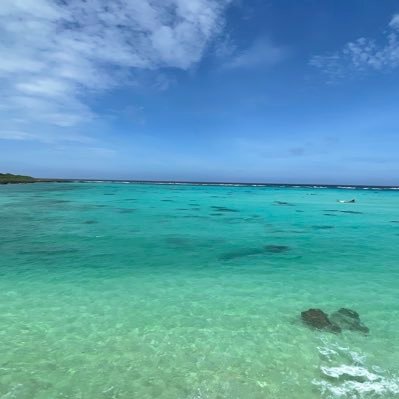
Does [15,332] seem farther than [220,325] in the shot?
No

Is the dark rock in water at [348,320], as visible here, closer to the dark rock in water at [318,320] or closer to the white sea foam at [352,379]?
the dark rock in water at [318,320]

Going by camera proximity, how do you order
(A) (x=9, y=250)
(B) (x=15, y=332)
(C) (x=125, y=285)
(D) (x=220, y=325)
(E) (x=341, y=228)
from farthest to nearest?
(E) (x=341, y=228) → (A) (x=9, y=250) → (C) (x=125, y=285) → (D) (x=220, y=325) → (B) (x=15, y=332)

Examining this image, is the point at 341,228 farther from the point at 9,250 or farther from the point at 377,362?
the point at 9,250

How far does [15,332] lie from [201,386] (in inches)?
161

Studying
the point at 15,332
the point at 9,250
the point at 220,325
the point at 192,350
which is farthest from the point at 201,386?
the point at 9,250

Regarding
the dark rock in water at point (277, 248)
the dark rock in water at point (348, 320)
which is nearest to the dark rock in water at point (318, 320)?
the dark rock in water at point (348, 320)

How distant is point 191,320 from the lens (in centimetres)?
782

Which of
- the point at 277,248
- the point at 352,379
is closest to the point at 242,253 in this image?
the point at 277,248

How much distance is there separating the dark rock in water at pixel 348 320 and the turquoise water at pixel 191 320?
0.21m

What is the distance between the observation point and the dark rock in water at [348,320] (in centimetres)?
744

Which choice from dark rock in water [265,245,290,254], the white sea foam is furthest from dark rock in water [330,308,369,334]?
dark rock in water [265,245,290,254]

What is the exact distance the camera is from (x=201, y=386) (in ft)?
17.5

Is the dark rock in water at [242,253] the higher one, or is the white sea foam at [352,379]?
the dark rock in water at [242,253]

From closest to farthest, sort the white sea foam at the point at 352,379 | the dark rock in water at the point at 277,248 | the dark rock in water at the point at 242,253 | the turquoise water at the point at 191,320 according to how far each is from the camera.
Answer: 1. the white sea foam at the point at 352,379
2. the turquoise water at the point at 191,320
3. the dark rock in water at the point at 242,253
4. the dark rock in water at the point at 277,248
